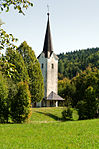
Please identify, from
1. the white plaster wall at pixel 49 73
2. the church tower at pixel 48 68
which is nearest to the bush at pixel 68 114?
the church tower at pixel 48 68

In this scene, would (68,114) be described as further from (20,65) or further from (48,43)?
(48,43)

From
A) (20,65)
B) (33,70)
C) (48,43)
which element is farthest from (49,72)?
(20,65)

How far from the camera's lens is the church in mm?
48812

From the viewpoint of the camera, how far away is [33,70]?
40562mm

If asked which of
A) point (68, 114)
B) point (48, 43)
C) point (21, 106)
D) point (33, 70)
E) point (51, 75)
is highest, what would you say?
point (48, 43)

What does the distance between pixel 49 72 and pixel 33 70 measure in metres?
9.67

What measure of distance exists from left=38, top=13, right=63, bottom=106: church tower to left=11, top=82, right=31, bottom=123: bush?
19.7 metres

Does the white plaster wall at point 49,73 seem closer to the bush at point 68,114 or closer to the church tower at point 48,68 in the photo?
the church tower at point 48,68

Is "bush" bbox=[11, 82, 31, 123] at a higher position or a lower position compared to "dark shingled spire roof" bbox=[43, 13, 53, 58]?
lower

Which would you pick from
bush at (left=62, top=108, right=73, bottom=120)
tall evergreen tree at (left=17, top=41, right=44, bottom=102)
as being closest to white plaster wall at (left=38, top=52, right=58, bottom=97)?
tall evergreen tree at (left=17, top=41, right=44, bottom=102)

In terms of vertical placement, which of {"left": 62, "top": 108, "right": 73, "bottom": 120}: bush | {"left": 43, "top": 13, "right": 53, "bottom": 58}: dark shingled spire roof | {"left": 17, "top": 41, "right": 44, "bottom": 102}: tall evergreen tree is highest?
{"left": 43, "top": 13, "right": 53, "bottom": 58}: dark shingled spire roof

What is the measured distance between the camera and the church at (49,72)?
160 feet

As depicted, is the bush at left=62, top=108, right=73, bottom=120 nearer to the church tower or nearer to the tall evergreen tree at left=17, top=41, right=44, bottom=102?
the tall evergreen tree at left=17, top=41, right=44, bottom=102

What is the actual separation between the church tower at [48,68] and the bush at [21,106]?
64.5 feet
